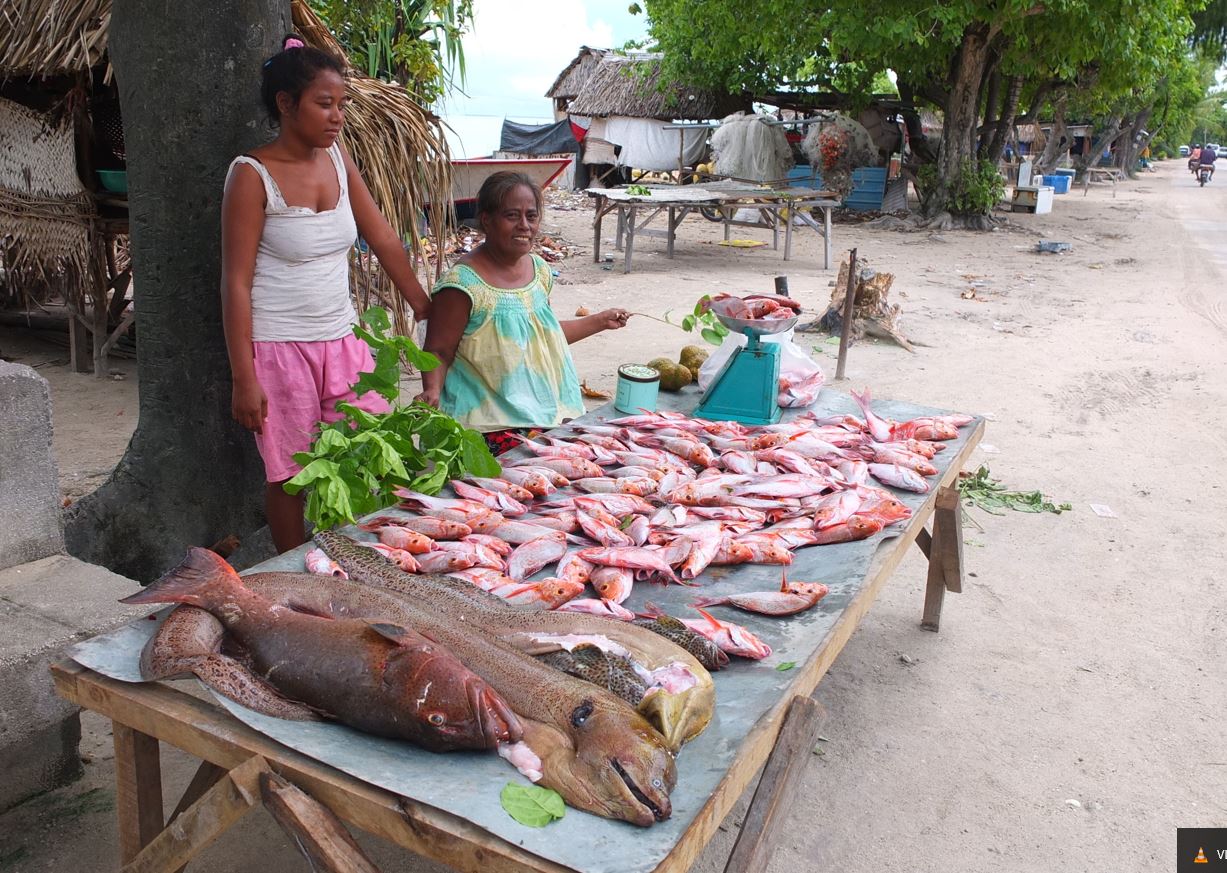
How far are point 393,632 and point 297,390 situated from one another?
1.75 m

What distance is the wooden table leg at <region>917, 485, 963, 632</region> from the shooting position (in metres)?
3.95

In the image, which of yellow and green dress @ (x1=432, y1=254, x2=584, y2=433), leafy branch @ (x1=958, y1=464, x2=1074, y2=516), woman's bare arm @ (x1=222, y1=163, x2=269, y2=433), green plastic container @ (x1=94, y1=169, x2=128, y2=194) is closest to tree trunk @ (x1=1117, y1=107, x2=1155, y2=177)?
leafy branch @ (x1=958, y1=464, x2=1074, y2=516)

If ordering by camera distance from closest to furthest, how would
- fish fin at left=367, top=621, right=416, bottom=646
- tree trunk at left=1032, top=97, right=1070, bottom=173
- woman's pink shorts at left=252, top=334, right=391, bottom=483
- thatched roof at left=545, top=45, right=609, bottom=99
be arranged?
fish fin at left=367, top=621, right=416, bottom=646 < woman's pink shorts at left=252, top=334, right=391, bottom=483 < thatched roof at left=545, top=45, right=609, bottom=99 < tree trunk at left=1032, top=97, right=1070, bottom=173

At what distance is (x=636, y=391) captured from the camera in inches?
159

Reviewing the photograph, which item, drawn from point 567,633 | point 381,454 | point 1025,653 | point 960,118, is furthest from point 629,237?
point 567,633

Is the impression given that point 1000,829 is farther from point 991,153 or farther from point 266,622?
point 991,153

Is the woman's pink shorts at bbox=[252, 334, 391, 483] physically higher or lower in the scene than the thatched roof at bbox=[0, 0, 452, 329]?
lower

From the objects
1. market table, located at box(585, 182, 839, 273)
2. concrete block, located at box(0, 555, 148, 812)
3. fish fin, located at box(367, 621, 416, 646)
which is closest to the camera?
fish fin, located at box(367, 621, 416, 646)

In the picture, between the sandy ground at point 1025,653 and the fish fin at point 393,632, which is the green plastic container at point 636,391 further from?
the fish fin at point 393,632

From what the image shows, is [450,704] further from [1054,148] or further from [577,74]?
[1054,148]

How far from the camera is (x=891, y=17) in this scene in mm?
15727

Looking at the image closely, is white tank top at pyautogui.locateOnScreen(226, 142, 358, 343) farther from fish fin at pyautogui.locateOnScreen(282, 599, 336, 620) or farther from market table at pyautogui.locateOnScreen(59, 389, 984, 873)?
fish fin at pyautogui.locateOnScreen(282, 599, 336, 620)

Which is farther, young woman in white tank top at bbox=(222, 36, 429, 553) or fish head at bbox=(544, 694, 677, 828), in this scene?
young woman in white tank top at bbox=(222, 36, 429, 553)

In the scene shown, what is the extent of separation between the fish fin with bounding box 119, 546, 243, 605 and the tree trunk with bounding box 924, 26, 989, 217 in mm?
17825
